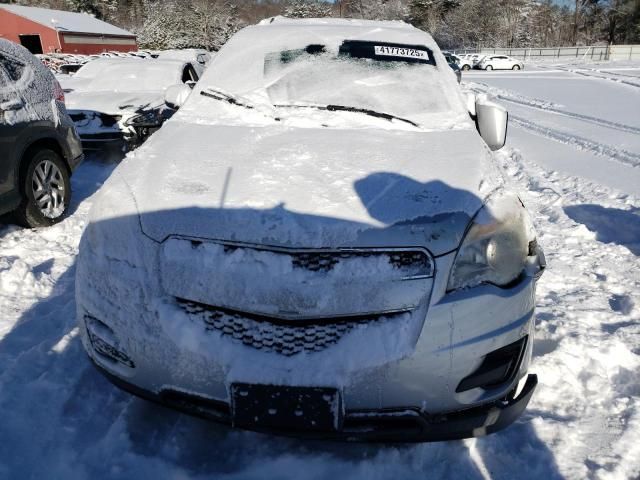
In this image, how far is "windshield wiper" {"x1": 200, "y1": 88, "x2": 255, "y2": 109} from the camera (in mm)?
3092

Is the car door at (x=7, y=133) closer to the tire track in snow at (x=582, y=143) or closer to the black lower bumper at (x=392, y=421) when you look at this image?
the black lower bumper at (x=392, y=421)

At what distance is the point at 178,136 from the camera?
2.71m

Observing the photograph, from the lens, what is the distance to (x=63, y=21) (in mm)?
35844

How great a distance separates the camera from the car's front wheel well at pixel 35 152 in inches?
175

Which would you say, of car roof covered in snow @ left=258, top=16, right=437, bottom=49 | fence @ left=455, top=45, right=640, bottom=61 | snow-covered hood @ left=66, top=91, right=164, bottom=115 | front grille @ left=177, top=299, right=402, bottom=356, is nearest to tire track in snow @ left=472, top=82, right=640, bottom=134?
car roof covered in snow @ left=258, top=16, right=437, bottom=49

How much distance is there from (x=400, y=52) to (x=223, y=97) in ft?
4.09

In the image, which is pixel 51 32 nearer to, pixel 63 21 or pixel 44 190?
pixel 63 21

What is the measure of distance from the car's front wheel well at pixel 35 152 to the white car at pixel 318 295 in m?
2.73

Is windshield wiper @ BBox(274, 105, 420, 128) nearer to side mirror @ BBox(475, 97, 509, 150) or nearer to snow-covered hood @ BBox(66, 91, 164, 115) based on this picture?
side mirror @ BBox(475, 97, 509, 150)

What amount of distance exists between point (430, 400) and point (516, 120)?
10878 millimetres

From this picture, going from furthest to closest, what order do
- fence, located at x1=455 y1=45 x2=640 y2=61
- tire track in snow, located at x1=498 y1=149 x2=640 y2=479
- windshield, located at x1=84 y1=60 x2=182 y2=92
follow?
fence, located at x1=455 y1=45 x2=640 y2=61 < windshield, located at x1=84 y1=60 x2=182 y2=92 < tire track in snow, located at x1=498 y1=149 x2=640 y2=479

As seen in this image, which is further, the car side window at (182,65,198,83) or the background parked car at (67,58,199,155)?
the car side window at (182,65,198,83)

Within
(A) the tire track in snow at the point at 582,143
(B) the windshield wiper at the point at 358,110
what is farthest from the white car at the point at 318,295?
(A) the tire track in snow at the point at 582,143

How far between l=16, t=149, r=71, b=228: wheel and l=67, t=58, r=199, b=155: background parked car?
2250 millimetres
